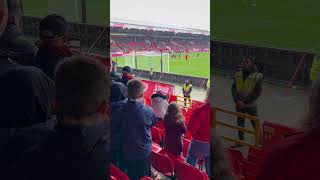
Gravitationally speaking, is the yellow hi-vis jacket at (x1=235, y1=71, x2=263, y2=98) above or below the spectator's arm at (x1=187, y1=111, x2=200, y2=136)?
above

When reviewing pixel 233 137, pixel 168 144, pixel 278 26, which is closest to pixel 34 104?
pixel 168 144

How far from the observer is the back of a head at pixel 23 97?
8.83 ft

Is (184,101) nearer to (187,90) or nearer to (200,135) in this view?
(187,90)

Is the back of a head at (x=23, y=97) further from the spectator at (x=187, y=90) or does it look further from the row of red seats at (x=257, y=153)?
the row of red seats at (x=257, y=153)

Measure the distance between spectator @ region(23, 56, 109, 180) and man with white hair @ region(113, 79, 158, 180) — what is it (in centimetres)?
12

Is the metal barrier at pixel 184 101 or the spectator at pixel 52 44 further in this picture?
the spectator at pixel 52 44

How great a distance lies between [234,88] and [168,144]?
48 centimetres

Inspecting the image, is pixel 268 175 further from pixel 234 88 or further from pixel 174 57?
pixel 174 57

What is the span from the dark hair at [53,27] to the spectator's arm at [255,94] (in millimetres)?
1187

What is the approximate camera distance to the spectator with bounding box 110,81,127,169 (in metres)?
2.47

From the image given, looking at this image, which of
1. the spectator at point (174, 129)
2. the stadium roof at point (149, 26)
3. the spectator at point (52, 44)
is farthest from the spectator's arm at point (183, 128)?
the spectator at point (52, 44)

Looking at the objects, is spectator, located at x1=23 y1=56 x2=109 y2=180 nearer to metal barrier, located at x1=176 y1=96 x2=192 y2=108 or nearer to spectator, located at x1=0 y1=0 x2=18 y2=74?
spectator, located at x1=0 y1=0 x2=18 y2=74

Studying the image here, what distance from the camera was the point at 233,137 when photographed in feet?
6.15

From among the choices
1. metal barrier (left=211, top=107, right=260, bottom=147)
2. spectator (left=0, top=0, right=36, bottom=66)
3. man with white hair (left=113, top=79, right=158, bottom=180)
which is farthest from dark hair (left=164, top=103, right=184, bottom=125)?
spectator (left=0, top=0, right=36, bottom=66)
